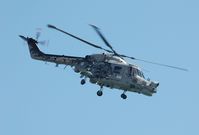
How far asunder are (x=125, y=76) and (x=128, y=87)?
141 cm

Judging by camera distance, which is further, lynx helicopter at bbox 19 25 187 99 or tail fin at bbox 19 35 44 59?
tail fin at bbox 19 35 44 59

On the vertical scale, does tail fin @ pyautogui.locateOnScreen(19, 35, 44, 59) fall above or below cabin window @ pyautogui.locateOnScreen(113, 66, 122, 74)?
below

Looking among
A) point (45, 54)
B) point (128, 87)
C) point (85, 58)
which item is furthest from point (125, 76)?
point (45, 54)

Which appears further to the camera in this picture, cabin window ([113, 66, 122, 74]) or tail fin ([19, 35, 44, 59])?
tail fin ([19, 35, 44, 59])

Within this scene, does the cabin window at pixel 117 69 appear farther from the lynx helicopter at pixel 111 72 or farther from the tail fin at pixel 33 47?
the tail fin at pixel 33 47

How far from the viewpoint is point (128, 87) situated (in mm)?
78562

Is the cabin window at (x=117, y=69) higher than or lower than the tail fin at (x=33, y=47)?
higher

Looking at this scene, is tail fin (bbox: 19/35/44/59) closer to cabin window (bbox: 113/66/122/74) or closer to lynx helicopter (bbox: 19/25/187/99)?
lynx helicopter (bbox: 19/25/187/99)

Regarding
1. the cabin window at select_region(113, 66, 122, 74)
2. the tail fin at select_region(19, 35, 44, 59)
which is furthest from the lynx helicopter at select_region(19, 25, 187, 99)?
the tail fin at select_region(19, 35, 44, 59)

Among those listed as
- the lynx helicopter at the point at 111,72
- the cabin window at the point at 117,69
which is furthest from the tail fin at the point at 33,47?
the cabin window at the point at 117,69

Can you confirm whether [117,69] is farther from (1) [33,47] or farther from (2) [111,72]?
(1) [33,47]

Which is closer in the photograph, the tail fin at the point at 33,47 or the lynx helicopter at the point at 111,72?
the lynx helicopter at the point at 111,72

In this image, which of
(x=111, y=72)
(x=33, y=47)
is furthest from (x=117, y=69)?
(x=33, y=47)

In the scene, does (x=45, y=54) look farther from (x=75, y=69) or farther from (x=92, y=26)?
(x=92, y=26)
